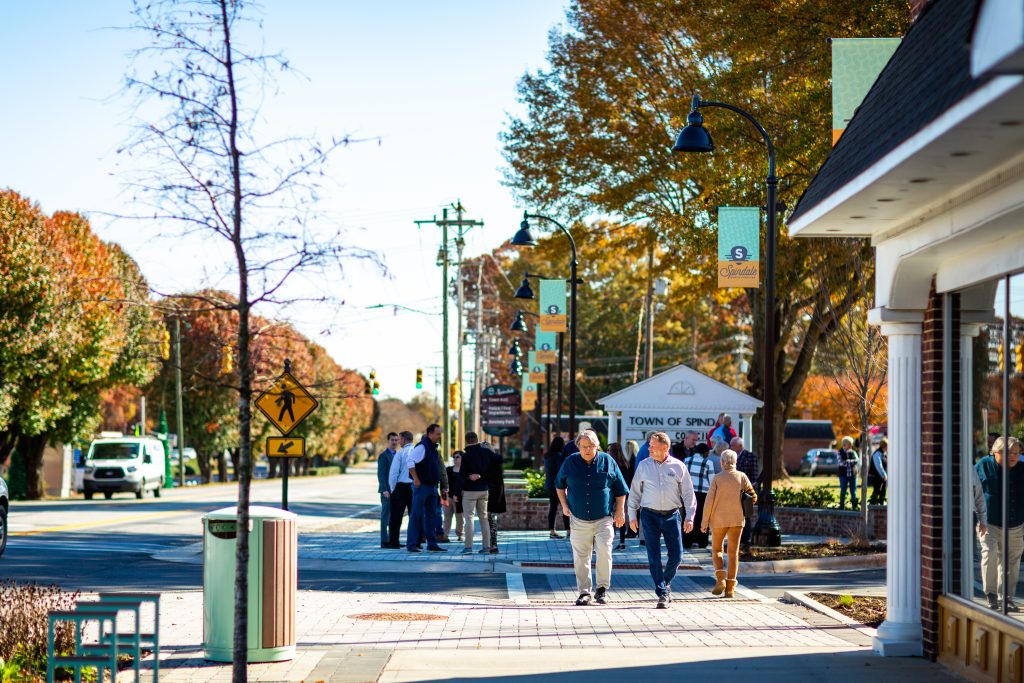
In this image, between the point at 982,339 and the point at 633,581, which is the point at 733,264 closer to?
the point at 633,581

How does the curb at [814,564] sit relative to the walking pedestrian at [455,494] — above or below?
below

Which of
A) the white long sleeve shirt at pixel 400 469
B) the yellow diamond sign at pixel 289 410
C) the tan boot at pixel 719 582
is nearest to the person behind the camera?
the tan boot at pixel 719 582

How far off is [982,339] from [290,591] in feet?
18.4

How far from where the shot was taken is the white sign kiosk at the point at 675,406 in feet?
85.7

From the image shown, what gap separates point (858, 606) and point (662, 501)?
2377 mm

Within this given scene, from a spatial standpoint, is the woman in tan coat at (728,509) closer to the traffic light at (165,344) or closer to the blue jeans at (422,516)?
the traffic light at (165,344)

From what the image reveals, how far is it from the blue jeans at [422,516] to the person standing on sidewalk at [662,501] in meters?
7.23

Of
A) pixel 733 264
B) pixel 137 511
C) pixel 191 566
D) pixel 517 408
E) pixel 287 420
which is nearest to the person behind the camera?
pixel 287 420

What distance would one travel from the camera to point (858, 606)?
46.1 ft

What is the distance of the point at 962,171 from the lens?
7.99 meters

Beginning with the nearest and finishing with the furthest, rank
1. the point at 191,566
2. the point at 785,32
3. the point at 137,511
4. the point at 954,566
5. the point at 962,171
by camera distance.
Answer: the point at 962,171, the point at 954,566, the point at 191,566, the point at 785,32, the point at 137,511

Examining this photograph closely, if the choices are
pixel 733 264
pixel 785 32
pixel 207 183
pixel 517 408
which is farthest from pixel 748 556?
pixel 517 408

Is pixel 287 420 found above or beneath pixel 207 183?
beneath

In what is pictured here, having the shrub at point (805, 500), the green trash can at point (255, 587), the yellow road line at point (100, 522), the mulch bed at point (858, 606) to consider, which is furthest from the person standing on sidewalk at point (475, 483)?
the green trash can at point (255, 587)
